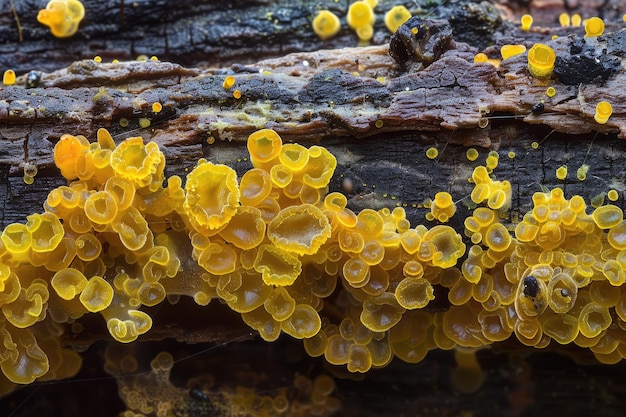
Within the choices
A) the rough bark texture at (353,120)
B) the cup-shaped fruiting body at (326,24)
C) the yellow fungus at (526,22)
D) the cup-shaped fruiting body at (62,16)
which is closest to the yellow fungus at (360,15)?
the cup-shaped fruiting body at (326,24)

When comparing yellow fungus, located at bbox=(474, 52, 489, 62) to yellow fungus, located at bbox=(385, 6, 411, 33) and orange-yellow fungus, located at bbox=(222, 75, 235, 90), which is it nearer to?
yellow fungus, located at bbox=(385, 6, 411, 33)

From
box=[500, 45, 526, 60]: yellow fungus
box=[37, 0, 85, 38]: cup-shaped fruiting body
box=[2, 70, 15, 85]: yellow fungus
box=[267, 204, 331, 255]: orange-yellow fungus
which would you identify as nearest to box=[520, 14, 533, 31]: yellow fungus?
box=[500, 45, 526, 60]: yellow fungus

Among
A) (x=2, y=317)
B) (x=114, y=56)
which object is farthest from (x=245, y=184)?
(x=114, y=56)

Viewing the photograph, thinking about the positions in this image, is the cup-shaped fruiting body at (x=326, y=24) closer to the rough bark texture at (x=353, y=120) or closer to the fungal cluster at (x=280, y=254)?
the rough bark texture at (x=353, y=120)

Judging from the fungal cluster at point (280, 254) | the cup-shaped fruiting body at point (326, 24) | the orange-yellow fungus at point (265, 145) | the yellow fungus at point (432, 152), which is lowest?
the fungal cluster at point (280, 254)

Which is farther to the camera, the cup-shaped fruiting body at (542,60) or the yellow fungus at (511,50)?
the yellow fungus at (511,50)
